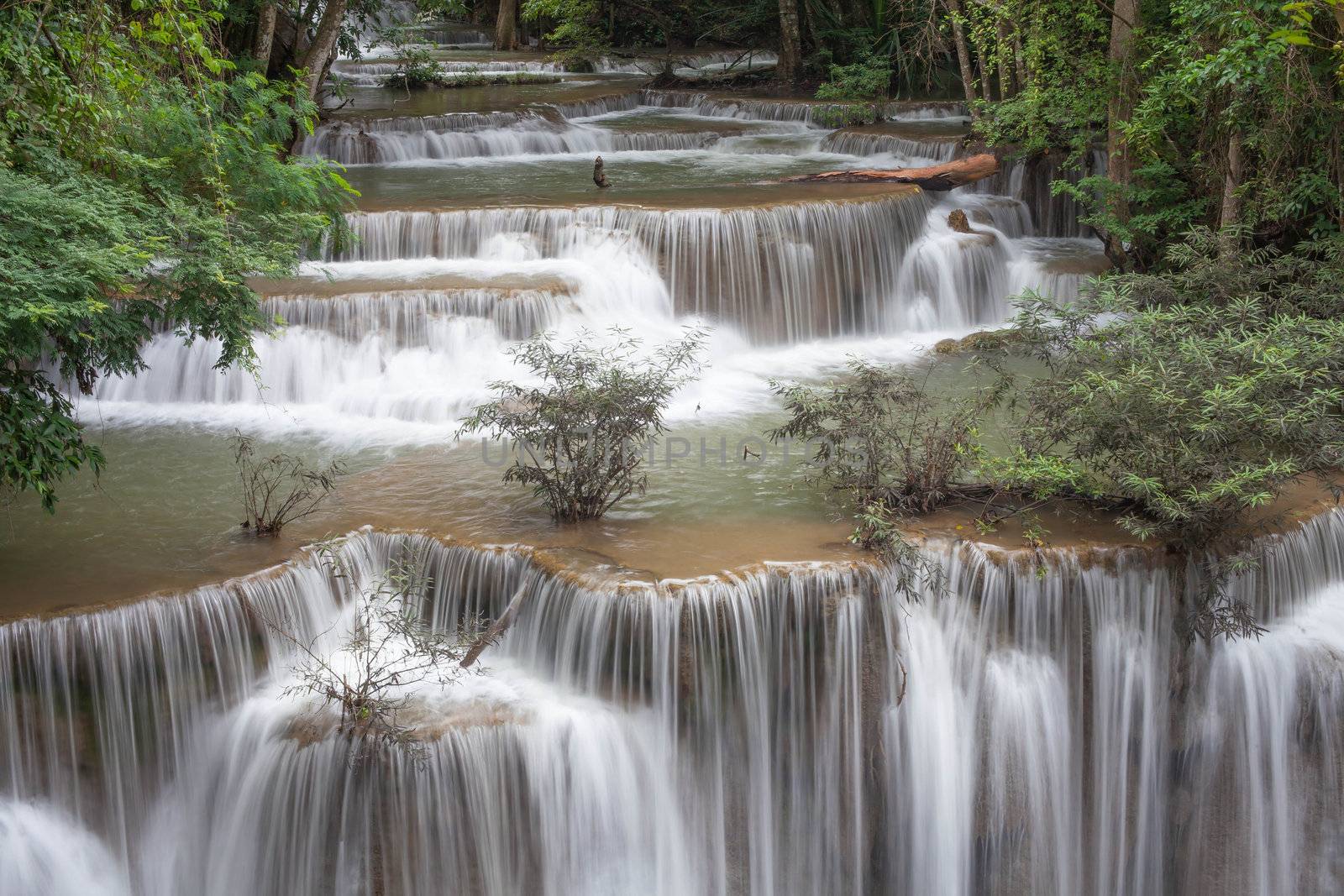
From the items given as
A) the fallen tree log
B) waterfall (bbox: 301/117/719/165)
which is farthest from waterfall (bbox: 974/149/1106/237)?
waterfall (bbox: 301/117/719/165)

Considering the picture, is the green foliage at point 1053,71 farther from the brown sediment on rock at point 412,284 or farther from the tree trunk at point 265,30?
the tree trunk at point 265,30

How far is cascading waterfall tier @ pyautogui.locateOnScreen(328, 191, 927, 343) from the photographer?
13.3 m

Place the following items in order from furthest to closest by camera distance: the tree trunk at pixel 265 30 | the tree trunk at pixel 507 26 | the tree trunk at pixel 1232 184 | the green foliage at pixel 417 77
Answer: the tree trunk at pixel 507 26 → the green foliage at pixel 417 77 → the tree trunk at pixel 265 30 → the tree trunk at pixel 1232 184

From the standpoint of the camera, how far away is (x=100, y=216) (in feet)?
22.4

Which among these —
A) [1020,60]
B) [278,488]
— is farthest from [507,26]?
[278,488]

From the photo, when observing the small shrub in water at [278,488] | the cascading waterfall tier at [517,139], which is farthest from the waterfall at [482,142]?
the small shrub in water at [278,488]

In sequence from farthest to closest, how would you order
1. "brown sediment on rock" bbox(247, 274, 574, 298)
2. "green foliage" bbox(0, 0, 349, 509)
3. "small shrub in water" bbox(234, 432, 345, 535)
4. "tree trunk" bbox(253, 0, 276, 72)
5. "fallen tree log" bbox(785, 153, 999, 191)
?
"fallen tree log" bbox(785, 153, 999, 191) < "tree trunk" bbox(253, 0, 276, 72) < "brown sediment on rock" bbox(247, 274, 574, 298) < "small shrub in water" bbox(234, 432, 345, 535) < "green foliage" bbox(0, 0, 349, 509)

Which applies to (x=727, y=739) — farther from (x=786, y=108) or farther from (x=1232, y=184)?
(x=786, y=108)

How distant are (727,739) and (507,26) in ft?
100

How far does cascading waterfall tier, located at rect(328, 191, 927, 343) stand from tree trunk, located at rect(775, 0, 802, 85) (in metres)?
11.5

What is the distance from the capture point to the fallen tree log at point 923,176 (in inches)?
610

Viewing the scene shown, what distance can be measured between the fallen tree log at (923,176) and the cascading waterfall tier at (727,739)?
8241 mm

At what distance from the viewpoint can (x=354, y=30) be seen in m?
17.7

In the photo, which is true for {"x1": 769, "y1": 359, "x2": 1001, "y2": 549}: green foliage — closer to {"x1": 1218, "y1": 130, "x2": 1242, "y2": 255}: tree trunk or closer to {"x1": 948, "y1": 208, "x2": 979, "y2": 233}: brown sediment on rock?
{"x1": 1218, "y1": 130, "x2": 1242, "y2": 255}: tree trunk
